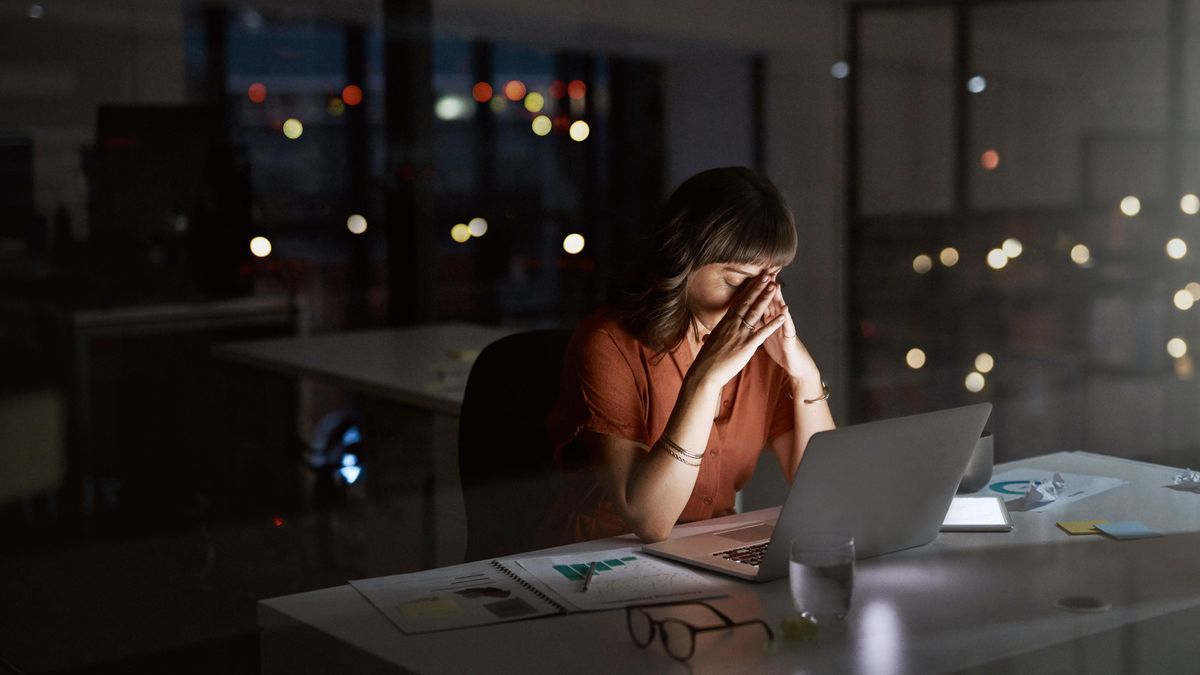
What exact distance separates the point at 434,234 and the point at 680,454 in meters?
2.74

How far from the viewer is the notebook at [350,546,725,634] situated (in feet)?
4.72

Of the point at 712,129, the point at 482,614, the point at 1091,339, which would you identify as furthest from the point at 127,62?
the point at 1091,339

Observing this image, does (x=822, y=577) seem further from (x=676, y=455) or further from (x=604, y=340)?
(x=604, y=340)

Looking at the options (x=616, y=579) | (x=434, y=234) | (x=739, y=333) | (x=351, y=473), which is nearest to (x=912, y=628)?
(x=616, y=579)

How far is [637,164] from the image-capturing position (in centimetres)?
489

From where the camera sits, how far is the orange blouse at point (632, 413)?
1939mm

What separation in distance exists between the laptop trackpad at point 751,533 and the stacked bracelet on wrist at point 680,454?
11 cm

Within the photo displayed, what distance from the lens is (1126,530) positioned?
176 cm

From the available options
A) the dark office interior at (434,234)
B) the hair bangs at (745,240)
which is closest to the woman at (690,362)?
the hair bangs at (745,240)

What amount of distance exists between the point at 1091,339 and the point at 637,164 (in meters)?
1.88

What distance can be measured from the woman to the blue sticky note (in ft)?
1.56

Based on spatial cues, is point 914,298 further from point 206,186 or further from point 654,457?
point 654,457

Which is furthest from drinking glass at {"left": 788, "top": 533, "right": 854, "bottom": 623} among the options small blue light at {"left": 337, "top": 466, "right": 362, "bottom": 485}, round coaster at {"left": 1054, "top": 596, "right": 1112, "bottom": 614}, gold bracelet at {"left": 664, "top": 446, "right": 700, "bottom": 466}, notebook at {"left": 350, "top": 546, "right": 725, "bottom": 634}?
small blue light at {"left": 337, "top": 466, "right": 362, "bottom": 485}

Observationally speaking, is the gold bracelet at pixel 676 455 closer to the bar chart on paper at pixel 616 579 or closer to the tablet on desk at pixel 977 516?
the bar chart on paper at pixel 616 579
